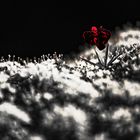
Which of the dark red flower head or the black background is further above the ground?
the black background

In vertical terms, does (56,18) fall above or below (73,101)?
above

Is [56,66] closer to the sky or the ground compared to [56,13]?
closer to the ground

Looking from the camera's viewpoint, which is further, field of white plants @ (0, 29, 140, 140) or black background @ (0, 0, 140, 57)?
black background @ (0, 0, 140, 57)

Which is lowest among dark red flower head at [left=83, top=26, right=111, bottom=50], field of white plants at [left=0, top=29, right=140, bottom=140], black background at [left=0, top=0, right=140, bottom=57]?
field of white plants at [left=0, top=29, right=140, bottom=140]

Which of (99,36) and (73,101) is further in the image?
(99,36)

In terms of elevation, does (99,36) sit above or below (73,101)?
above

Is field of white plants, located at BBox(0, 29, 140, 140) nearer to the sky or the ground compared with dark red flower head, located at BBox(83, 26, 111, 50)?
nearer to the ground

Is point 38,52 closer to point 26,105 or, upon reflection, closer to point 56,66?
point 56,66

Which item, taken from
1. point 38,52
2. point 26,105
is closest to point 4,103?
point 26,105
